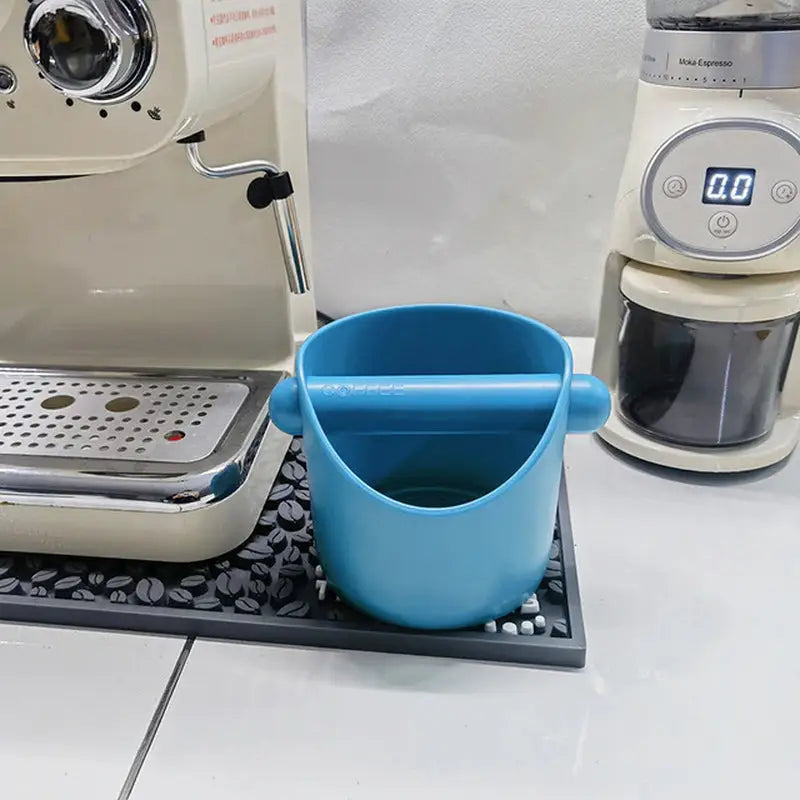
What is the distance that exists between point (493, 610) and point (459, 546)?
5 centimetres

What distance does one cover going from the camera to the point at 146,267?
535 mm

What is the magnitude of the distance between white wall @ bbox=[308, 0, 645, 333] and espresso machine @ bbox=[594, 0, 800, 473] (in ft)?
0.40

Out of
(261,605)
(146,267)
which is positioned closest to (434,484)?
(261,605)

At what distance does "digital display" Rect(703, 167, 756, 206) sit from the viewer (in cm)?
47

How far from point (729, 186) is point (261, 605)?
0.35m

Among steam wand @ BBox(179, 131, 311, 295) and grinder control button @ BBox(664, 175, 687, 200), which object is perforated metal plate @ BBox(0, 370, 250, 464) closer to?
steam wand @ BBox(179, 131, 311, 295)

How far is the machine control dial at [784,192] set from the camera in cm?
47

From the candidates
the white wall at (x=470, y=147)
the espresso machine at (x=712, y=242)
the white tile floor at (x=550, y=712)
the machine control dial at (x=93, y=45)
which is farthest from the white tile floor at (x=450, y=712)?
the white wall at (x=470, y=147)

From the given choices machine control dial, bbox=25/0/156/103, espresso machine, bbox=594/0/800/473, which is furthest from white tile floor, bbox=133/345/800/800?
machine control dial, bbox=25/0/156/103

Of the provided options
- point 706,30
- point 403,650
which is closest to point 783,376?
point 706,30

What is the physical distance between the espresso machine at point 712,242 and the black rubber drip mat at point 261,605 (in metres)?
0.15

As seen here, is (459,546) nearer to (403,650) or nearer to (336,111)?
(403,650)

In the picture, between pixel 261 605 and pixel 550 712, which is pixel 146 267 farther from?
pixel 550 712

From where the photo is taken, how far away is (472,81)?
666mm
